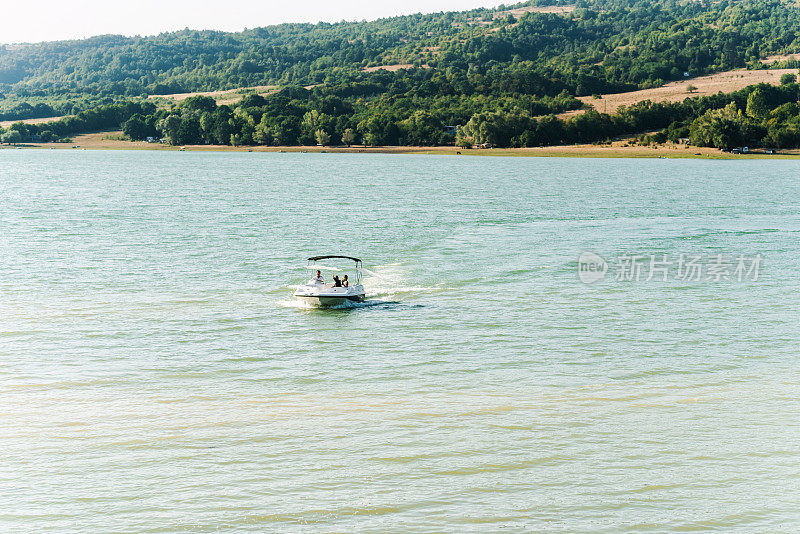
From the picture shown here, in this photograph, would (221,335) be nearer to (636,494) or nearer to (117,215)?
(636,494)

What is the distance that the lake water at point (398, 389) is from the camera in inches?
905

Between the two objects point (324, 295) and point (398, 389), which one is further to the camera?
point (324, 295)

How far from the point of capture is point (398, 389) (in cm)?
3253

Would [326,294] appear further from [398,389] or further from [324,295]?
[398,389]

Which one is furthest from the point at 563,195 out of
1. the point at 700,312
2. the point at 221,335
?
the point at 221,335

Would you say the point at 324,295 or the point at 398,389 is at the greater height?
the point at 324,295

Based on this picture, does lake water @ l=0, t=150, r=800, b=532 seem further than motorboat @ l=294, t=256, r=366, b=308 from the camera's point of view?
No

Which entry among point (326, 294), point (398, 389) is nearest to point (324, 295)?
point (326, 294)

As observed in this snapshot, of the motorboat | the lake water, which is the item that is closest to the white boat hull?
the motorboat

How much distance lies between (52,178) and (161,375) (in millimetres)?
147379

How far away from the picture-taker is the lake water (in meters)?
23.0

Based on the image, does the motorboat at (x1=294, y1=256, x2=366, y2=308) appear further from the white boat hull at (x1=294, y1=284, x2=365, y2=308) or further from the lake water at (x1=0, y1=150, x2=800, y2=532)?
the lake water at (x1=0, y1=150, x2=800, y2=532)

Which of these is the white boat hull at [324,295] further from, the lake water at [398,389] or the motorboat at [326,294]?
the lake water at [398,389]

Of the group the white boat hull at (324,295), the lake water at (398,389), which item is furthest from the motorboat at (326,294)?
the lake water at (398,389)
